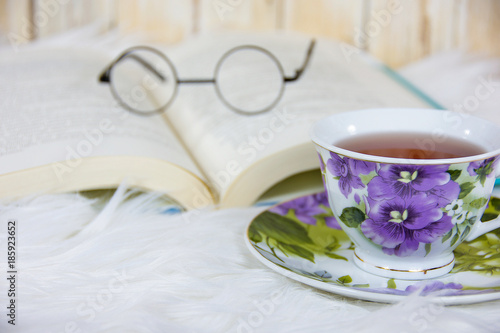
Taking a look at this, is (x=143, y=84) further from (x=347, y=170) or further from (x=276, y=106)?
(x=347, y=170)

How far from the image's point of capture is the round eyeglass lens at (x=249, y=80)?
815mm

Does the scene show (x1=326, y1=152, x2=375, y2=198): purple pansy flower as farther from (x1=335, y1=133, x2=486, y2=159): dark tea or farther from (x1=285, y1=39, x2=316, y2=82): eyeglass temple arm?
(x1=285, y1=39, x2=316, y2=82): eyeglass temple arm

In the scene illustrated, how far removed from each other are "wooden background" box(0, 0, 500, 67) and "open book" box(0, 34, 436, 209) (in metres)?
0.38

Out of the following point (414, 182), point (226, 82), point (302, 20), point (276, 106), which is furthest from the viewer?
point (302, 20)

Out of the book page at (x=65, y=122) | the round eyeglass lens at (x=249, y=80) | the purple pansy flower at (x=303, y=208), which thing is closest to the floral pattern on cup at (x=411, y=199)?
the purple pansy flower at (x=303, y=208)

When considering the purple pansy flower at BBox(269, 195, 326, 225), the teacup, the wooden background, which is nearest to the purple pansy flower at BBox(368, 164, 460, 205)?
the teacup

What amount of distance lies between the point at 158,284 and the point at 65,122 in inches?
13.0

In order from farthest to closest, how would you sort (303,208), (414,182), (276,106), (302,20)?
(302,20)
(276,106)
(303,208)
(414,182)

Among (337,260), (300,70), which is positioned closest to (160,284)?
(337,260)

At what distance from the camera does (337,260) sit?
19.9 inches

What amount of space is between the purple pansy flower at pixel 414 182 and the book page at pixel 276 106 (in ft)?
0.68

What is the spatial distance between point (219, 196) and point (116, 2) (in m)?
0.96

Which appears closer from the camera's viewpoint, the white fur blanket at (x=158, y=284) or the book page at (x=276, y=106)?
the white fur blanket at (x=158, y=284)

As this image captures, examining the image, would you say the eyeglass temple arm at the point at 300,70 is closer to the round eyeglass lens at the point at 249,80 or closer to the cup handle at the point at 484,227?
the round eyeglass lens at the point at 249,80
